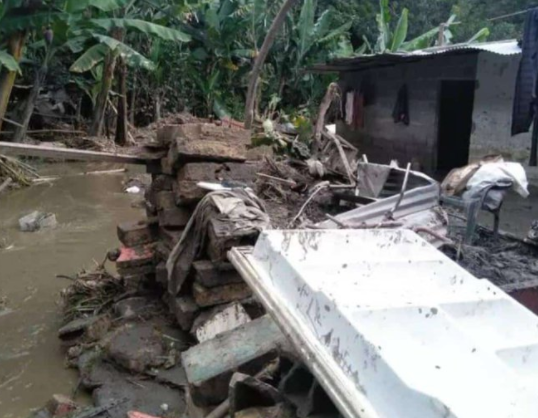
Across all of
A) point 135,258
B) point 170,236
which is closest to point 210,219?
point 170,236

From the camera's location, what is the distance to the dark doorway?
1004 centimetres

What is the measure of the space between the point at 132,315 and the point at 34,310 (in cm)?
157

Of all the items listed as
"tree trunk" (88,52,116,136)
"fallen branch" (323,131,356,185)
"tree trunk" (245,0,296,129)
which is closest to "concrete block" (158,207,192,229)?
"tree trunk" (245,0,296,129)

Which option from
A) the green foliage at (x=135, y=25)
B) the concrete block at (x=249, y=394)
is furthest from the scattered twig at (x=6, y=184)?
the concrete block at (x=249, y=394)

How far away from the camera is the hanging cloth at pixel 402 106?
10.1 metres

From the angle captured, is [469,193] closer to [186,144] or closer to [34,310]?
[186,144]

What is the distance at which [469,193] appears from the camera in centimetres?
478

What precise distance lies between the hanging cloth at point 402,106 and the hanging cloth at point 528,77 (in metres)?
3.80

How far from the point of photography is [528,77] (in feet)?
20.1

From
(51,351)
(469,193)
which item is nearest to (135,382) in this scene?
(51,351)

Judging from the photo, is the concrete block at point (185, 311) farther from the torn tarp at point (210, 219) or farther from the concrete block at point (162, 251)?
the concrete block at point (162, 251)

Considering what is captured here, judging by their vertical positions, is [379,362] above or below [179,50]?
below

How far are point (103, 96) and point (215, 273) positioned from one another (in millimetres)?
11652

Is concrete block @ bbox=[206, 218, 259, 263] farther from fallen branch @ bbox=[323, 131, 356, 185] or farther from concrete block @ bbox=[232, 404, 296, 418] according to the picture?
fallen branch @ bbox=[323, 131, 356, 185]
